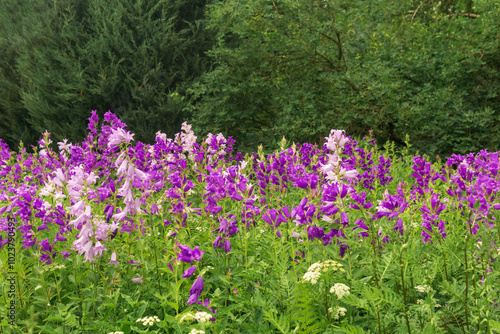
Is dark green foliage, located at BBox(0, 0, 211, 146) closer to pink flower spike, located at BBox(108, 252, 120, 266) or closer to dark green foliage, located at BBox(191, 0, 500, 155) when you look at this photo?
dark green foliage, located at BBox(191, 0, 500, 155)

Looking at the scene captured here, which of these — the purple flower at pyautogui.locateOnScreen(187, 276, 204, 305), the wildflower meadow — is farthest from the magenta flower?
the purple flower at pyautogui.locateOnScreen(187, 276, 204, 305)

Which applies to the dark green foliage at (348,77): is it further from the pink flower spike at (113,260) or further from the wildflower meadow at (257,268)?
the pink flower spike at (113,260)

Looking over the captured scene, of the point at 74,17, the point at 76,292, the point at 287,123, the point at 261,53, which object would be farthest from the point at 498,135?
the point at 74,17

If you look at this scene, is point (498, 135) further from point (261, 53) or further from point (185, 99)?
point (185, 99)

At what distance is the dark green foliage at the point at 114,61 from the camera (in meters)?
9.74

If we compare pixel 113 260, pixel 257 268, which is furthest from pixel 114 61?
pixel 257 268

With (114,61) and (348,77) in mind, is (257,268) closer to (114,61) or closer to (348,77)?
(348,77)

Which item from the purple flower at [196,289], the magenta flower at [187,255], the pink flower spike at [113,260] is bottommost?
the pink flower spike at [113,260]

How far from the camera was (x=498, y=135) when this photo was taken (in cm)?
873

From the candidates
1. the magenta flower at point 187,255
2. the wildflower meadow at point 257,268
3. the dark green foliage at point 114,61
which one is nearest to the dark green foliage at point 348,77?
the dark green foliage at point 114,61

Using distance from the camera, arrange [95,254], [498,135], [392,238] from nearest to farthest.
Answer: [95,254] < [392,238] < [498,135]

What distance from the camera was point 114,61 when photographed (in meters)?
9.91

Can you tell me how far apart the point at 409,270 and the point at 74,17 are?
1035 centimetres

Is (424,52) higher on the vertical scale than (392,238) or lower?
higher
